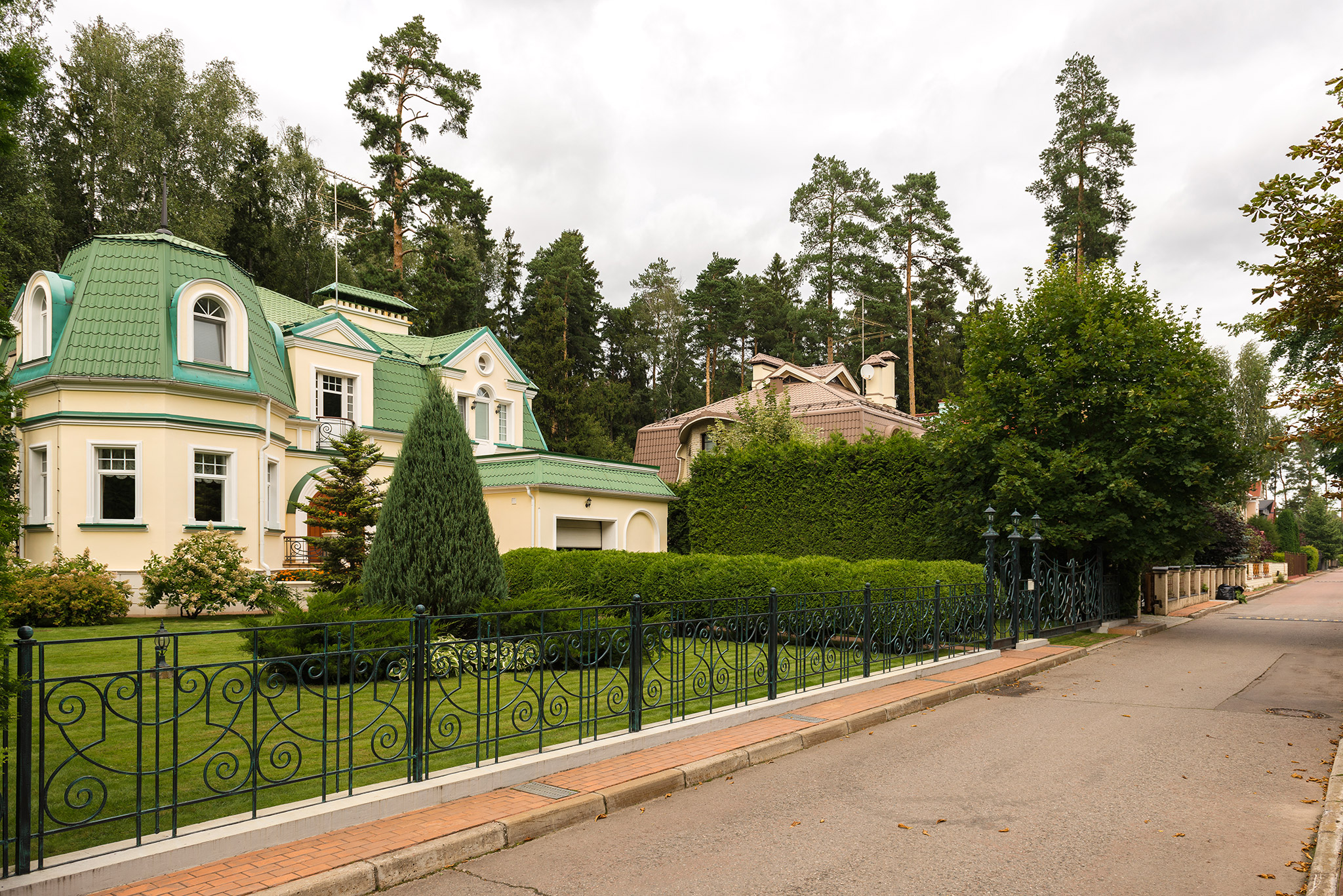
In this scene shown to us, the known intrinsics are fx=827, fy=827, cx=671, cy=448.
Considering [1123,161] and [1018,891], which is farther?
[1123,161]

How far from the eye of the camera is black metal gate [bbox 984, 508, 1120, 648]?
46.6 feet

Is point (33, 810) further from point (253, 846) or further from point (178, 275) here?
point (178, 275)

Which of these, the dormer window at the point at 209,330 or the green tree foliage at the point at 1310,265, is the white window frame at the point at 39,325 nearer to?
the dormer window at the point at 209,330

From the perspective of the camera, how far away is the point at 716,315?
5259 centimetres

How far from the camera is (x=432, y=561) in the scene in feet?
33.9

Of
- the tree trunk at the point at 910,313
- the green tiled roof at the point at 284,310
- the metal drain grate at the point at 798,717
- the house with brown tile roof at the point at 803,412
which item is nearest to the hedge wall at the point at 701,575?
the metal drain grate at the point at 798,717

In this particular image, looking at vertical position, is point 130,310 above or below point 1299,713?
above

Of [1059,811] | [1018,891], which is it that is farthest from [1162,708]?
[1018,891]

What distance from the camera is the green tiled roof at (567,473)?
2156 cm

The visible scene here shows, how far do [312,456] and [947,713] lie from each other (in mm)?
18524

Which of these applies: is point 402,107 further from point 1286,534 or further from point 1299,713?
point 1286,534

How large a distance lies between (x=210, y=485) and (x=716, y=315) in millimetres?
37365

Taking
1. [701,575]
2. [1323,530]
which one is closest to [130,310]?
[701,575]

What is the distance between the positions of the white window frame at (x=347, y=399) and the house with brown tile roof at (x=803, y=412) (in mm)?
A: 10542
